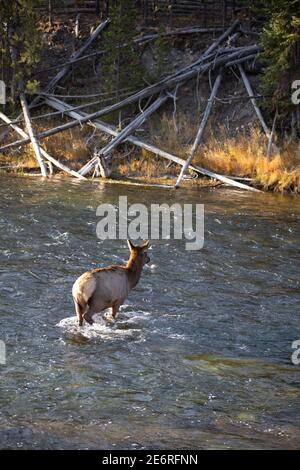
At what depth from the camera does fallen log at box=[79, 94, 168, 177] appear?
2573 cm

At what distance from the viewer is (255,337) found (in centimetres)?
1095

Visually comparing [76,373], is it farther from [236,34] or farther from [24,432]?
[236,34]

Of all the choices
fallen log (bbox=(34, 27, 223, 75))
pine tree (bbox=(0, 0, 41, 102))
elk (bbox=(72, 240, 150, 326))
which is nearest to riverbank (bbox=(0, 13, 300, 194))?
fallen log (bbox=(34, 27, 223, 75))

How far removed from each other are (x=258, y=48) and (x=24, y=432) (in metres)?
24.4

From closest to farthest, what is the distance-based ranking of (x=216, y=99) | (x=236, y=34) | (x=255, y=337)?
(x=255, y=337), (x=216, y=99), (x=236, y=34)

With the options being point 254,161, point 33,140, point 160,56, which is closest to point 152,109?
point 160,56

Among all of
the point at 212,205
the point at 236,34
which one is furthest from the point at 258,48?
the point at 212,205

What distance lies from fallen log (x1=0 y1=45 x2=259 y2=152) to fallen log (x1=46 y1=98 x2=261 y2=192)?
1.44ft

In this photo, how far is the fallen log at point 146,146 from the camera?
79.9ft

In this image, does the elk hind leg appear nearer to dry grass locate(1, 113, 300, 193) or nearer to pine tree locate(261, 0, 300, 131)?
dry grass locate(1, 113, 300, 193)

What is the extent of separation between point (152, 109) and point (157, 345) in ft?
62.0

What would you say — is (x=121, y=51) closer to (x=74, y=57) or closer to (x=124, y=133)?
(x=124, y=133)

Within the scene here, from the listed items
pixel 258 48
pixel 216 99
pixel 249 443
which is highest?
pixel 258 48

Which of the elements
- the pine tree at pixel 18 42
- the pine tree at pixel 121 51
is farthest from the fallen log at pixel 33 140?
the pine tree at pixel 121 51
